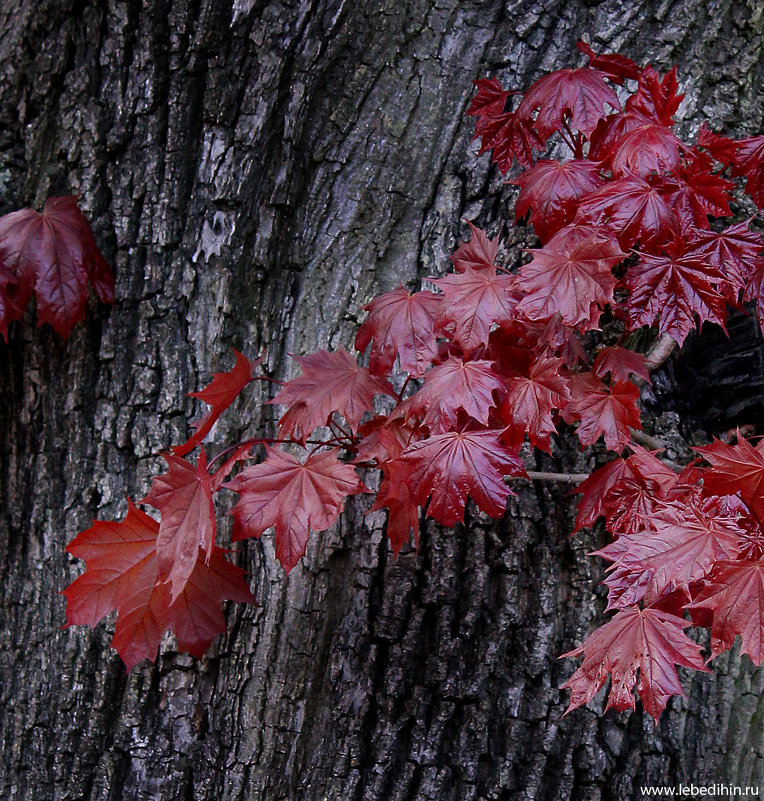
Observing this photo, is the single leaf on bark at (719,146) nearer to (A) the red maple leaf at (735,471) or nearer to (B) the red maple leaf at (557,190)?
(B) the red maple leaf at (557,190)

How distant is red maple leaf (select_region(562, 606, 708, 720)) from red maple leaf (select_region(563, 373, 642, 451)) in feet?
0.99

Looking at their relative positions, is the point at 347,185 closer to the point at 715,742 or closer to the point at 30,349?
the point at 30,349

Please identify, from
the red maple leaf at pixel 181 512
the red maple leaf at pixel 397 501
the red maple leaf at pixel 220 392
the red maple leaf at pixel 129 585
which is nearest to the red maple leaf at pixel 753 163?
the red maple leaf at pixel 397 501

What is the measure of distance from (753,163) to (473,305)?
0.71m

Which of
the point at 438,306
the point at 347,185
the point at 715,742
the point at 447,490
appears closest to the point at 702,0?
the point at 347,185

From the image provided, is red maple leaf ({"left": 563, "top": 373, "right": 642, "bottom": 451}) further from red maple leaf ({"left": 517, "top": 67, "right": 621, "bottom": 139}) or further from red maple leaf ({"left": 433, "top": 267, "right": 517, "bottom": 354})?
red maple leaf ({"left": 517, "top": 67, "right": 621, "bottom": 139})

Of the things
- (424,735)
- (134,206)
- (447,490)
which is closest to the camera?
(447,490)

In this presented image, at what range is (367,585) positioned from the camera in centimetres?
154

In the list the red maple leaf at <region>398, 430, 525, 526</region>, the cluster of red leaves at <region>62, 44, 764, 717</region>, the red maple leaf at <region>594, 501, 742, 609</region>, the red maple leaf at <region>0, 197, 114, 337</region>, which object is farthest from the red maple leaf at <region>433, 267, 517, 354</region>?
the red maple leaf at <region>0, 197, 114, 337</region>

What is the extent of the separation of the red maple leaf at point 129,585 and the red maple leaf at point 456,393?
0.54 meters

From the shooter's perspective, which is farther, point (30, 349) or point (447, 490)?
point (30, 349)

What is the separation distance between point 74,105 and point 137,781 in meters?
1.58

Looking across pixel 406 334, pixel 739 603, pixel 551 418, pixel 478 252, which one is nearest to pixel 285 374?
pixel 406 334

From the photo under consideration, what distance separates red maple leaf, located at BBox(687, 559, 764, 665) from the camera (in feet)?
3.15
